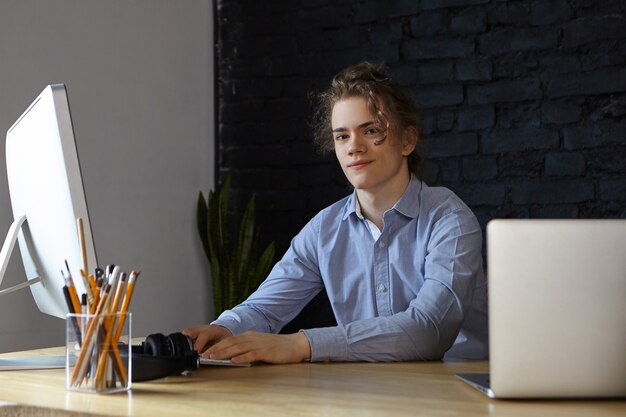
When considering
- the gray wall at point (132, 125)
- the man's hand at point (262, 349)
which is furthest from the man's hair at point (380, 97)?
the gray wall at point (132, 125)

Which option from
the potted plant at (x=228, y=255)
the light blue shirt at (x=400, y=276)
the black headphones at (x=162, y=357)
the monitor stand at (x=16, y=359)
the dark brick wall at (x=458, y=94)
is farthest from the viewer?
the potted plant at (x=228, y=255)

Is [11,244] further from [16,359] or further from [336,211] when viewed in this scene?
[336,211]

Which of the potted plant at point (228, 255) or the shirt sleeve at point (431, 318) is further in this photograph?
the potted plant at point (228, 255)

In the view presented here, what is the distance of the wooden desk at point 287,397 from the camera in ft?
4.06

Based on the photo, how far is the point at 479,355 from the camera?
2260 mm

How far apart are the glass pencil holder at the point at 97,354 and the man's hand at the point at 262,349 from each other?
0.38m

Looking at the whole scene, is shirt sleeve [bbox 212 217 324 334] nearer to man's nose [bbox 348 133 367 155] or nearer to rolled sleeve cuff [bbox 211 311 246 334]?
rolled sleeve cuff [bbox 211 311 246 334]

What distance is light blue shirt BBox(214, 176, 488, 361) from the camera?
1973 mm

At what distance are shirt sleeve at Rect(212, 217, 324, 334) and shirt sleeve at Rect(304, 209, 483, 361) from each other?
14.4 inches

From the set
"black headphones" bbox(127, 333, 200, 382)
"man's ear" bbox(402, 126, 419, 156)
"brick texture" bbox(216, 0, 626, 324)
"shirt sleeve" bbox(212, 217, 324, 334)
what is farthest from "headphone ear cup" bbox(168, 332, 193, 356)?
"brick texture" bbox(216, 0, 626, 324)

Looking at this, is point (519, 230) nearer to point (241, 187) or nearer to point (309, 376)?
point (309, 376)

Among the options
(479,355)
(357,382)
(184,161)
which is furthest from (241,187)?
(357,382)

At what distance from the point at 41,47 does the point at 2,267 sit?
66.5 inches

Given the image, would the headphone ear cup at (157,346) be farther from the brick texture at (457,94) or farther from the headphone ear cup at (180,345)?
the brick texture at (457,94)
